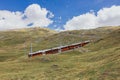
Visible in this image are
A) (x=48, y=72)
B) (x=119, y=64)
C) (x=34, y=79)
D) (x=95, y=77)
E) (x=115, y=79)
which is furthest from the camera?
(x=48, y=72)

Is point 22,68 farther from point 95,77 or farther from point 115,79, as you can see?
point 115,79

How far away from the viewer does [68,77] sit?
4819 centimetres

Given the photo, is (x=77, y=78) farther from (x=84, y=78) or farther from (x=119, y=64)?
(x=119, y=64)

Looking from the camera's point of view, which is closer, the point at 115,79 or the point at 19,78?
the point at 115,79

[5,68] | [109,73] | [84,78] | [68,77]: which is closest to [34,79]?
[68,77]

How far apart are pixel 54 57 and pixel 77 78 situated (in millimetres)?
36267

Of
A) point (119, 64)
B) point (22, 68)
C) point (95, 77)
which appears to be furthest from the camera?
point (22, 68)

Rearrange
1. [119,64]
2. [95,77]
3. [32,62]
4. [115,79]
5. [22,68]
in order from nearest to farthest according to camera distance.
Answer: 1. [115,79]
2. [95,77]
3. [119,64]
4. [22,68]
5. [32,62]

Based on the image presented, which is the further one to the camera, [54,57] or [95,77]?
[54,57]

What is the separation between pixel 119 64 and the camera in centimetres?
4681

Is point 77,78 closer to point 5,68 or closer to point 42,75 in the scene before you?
point 42,75

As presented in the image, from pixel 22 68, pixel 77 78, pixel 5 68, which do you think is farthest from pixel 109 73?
pixel 5 68

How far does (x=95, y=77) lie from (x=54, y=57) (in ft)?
129

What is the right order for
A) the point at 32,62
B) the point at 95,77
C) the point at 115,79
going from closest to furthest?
the point at 115,79, the point at 95,77, the point at 32,62
